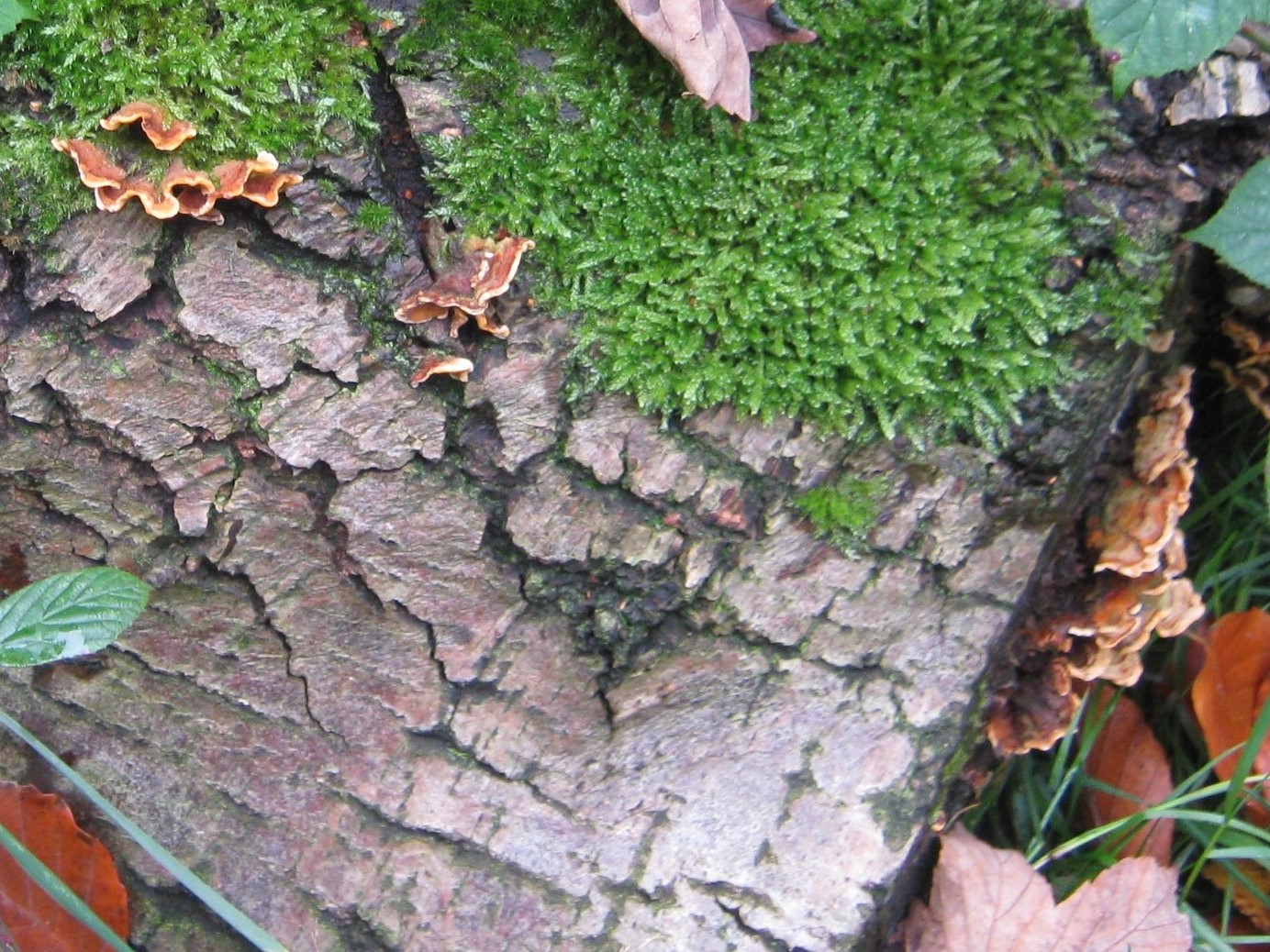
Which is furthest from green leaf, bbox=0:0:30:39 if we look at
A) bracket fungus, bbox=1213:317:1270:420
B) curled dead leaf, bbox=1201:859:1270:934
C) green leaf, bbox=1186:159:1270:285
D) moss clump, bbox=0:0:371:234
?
curled dead leaf, bbox=1201:859:1270:934

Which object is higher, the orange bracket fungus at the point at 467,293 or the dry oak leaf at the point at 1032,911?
the orange bracket fungus at the point at 467,293

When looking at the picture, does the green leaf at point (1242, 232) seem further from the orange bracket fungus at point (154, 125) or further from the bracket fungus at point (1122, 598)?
the orange bracket fungus at point (154, 125)

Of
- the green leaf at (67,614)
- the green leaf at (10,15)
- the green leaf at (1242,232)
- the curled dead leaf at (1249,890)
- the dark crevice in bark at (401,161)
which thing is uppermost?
the green leaf at (1242,232)

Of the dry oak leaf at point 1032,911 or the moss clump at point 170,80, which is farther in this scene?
the dry oak leaf at point 1032,911

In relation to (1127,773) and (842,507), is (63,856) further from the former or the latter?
(1127,773)

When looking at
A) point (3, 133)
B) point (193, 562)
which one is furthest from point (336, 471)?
point (3, 133)

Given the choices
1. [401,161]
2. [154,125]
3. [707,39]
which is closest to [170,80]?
[154,125]

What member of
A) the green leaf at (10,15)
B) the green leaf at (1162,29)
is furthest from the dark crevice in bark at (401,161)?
the green leaf at (1162,29)

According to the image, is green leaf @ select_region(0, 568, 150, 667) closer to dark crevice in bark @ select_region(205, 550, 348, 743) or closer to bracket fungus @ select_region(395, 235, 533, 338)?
dark crevice in bark @ select_region(205, 550, 348, 743)
